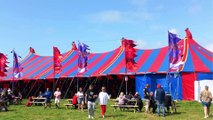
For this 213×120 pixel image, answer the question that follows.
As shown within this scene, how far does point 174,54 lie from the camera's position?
15.5m

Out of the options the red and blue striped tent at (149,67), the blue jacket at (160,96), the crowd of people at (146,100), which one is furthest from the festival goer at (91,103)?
the red and blue striped tent at (149,67)

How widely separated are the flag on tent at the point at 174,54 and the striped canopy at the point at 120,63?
3572mm

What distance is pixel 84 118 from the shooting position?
40.4 ft

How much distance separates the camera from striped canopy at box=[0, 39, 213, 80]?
2000 cm

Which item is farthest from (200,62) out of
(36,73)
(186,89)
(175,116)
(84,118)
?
(36,73)

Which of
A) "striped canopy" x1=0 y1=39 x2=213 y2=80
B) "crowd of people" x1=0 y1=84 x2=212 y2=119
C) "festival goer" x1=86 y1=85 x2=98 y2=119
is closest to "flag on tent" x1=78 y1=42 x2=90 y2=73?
"striped canopy" x1=0 y1=39 x2=213 y2=80

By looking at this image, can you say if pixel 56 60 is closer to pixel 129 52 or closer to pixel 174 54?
pixel 129 52

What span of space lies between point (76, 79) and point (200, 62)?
8.56m

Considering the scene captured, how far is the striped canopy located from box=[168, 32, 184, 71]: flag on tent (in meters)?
3.57

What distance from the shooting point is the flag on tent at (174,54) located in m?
15.2

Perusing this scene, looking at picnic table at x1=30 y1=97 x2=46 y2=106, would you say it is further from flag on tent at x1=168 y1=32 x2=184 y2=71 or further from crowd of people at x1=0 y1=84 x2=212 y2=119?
flag on tent at x1=168 y1=32 x2=184 y2=71

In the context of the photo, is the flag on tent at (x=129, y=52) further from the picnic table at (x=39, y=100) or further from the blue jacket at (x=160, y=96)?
the blue jacket at (x=160, y=96)

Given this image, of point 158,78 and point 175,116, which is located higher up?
point 158,78

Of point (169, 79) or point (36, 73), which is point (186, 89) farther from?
point (36, 73)
